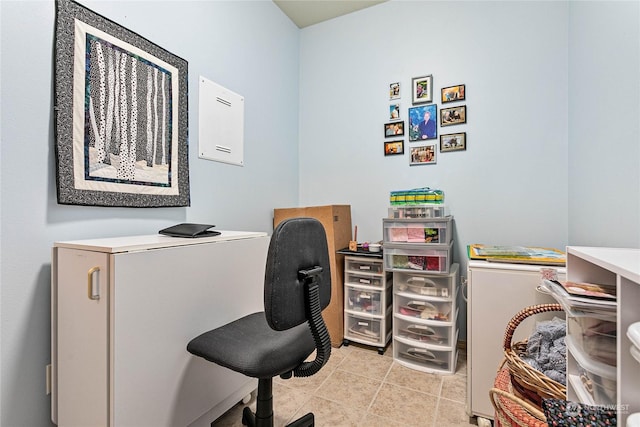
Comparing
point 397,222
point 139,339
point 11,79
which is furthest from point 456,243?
point 11,79

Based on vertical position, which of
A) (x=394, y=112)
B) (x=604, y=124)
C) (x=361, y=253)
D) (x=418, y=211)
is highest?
(x=394, y=112)

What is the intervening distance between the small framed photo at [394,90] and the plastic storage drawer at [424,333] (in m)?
1.90

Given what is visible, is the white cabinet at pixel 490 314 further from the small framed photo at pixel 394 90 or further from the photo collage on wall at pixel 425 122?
the small framed photo at pixel 394 90

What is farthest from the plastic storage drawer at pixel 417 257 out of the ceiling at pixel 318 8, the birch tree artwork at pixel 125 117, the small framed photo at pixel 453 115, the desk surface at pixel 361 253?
the ceiling at pixel 318 8

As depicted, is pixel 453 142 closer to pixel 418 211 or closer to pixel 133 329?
pixel 418 211

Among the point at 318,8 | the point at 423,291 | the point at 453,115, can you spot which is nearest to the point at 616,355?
the point at 423,291

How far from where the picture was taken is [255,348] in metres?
1.11

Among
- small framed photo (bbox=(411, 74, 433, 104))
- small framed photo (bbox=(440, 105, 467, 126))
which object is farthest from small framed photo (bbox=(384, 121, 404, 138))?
small framed photo (bbox=(440, 105, 467, 126))

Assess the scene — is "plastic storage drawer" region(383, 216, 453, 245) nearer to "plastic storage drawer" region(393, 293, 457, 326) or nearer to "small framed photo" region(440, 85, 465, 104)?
"plastic storage drawer" region(393, 293, 457, 326)

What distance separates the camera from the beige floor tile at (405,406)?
153 cm

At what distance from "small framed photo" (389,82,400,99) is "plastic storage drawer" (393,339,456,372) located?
2.05 metres

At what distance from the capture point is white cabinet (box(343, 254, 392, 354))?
2.29 metres

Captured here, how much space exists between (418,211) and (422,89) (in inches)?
43.7

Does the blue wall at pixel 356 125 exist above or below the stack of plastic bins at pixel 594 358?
above
